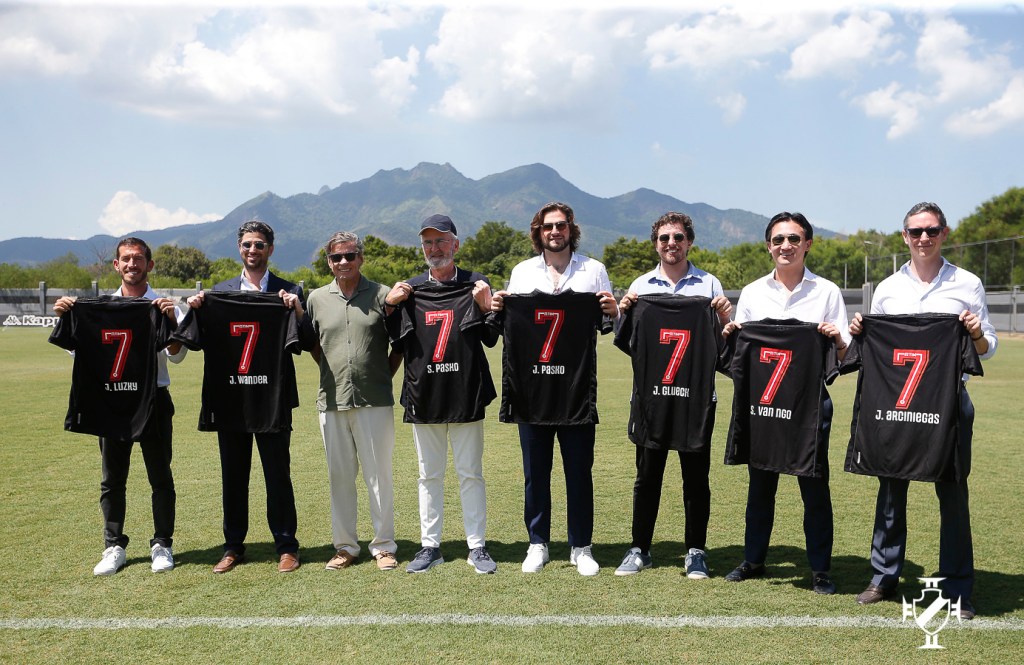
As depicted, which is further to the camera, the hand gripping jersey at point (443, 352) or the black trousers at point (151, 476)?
the black trousers at point (151, 476)

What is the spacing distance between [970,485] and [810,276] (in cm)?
393

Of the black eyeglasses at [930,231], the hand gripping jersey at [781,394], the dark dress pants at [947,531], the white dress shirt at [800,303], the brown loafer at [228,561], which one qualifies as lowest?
the brown loafer at [228,561]

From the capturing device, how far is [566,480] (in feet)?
17.6

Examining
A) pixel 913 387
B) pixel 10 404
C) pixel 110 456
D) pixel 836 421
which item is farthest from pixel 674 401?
pixel 10 404

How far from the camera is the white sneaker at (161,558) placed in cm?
524

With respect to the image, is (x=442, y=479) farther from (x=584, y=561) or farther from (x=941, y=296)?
(x=941, y=296)

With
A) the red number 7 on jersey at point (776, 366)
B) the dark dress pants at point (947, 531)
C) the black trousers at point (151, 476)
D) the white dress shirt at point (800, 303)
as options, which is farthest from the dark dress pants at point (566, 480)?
the black trousers at point (151, 476)

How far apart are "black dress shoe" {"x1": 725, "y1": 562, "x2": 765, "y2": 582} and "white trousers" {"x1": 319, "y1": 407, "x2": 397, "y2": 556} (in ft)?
7.14

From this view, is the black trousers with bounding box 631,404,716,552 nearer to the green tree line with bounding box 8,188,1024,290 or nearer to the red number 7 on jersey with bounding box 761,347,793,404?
the red number 7 on jersey with bounding box 761,347,793,404

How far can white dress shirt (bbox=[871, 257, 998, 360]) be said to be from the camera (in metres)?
4.57

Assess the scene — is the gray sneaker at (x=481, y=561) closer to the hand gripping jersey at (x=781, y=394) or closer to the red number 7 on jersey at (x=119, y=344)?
the hand gripping jersey at (x=781, y=394)

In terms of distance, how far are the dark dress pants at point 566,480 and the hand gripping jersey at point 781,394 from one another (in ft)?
3.04

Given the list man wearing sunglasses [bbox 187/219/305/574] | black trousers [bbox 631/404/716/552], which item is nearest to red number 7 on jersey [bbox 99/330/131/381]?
man wearing sunglasses [bbox 187/219/305/574]

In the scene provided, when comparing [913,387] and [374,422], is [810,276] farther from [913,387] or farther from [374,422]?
[374,422]
